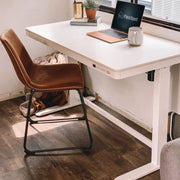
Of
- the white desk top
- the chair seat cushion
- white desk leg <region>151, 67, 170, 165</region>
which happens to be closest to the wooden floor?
white desk leg <region>151, 67, 170, 165</region>

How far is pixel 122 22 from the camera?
2668mm

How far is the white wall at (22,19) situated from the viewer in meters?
3.30

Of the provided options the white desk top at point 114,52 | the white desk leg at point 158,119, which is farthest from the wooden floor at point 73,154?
the white desk top at point 114,52

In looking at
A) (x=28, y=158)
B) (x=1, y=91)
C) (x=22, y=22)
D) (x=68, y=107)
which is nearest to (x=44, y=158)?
(x=28, y=158)

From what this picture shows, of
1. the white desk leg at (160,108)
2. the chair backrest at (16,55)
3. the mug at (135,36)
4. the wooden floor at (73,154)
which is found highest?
the mug at (135,36)

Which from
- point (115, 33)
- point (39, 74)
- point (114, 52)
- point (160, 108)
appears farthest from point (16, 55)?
point (160, 108)

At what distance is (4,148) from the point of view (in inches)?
108

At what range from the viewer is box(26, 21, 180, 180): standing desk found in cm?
206

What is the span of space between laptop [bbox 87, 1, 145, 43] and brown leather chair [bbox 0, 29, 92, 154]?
340 millimetres

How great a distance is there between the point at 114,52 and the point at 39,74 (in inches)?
27.9

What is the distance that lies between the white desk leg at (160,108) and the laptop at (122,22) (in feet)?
1.46

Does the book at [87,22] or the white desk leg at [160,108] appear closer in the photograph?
the white desk leg at [160,108]

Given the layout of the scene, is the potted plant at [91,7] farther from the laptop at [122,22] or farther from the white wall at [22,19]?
the white wall at [22,19]

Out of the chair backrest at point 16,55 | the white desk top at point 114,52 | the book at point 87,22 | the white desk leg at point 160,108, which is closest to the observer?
the white desk top at point 114,52
